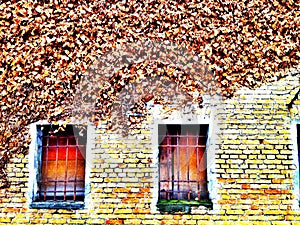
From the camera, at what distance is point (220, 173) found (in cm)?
604

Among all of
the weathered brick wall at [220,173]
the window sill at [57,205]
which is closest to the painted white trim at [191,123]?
the weathered brick wall at [220,173]

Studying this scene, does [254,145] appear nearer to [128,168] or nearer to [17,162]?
[128,168]

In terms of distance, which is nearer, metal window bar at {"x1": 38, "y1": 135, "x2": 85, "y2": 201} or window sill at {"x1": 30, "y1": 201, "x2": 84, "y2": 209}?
window sill at {"x1": 30, "y1": 201, "x2": 84, "y2": 209}

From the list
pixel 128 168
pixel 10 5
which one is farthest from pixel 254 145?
pixel 10 5

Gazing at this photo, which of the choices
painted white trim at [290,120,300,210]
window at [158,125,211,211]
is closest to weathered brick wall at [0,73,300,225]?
painted white trim at [290,120,300,210]

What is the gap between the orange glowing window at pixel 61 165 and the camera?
20.7ft

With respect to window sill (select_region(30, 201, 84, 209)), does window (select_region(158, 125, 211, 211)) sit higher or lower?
higher

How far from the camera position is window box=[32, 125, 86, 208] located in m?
6.31

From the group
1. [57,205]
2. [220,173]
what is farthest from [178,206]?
[57,205]

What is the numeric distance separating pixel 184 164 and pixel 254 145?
3.82 feet

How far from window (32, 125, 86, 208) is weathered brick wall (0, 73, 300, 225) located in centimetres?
27

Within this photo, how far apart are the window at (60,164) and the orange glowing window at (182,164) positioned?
1328mm

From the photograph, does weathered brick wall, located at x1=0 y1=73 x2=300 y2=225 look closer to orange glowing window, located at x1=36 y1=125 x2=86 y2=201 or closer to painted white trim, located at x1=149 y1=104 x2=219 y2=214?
painted white trim, located at x1=149 y1=104 x2=219 y2=214

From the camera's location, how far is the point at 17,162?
616 centimetres
